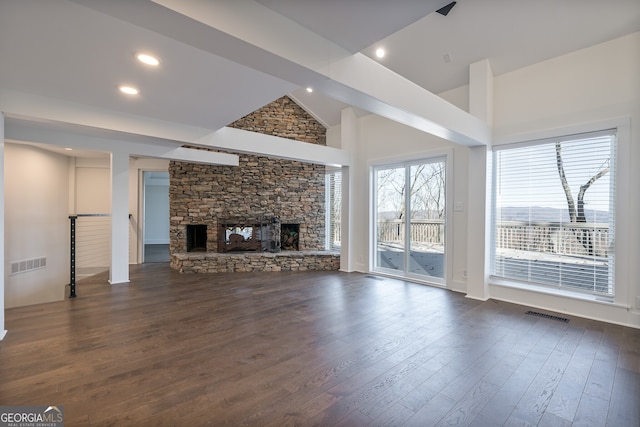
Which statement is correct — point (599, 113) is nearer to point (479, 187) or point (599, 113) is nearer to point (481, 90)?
point (481, 90)

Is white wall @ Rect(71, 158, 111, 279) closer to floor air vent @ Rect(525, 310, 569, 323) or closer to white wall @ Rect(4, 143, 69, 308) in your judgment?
white wall @ Rect(4, 143, 69, 308)

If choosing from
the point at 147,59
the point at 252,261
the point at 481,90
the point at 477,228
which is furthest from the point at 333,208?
the point at 147,59

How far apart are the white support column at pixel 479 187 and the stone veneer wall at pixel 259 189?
11.7ft

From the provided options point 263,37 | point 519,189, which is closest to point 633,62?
point 519,189

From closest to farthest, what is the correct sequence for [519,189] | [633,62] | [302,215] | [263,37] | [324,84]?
[263,37], [324,84], [633,62], [519,189], [302,215]

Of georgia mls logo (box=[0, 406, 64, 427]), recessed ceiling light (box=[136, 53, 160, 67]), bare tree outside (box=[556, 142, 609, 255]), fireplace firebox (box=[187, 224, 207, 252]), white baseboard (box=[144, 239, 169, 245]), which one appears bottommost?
georgia mls logo (box=[0, 406, 64, 427])

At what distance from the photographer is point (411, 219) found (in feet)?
17.6

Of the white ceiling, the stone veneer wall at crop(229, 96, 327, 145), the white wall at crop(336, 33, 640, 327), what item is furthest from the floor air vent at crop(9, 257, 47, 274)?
the white wall at crop(336, 33, 640, 327)

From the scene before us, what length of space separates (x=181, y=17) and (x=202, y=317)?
2.96m

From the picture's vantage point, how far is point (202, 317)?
3359 mm

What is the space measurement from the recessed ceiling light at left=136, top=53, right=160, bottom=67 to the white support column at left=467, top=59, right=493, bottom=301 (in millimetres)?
4036

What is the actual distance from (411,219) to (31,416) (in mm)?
5101

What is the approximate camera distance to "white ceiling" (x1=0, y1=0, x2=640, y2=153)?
68.1 inches

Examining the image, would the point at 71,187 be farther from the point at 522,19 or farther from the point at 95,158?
the point at 522,19
